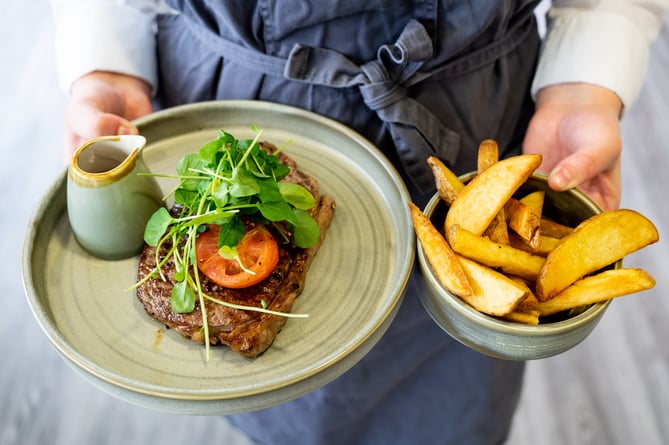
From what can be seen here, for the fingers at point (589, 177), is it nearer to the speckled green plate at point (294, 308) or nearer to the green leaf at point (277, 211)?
the speckled green plate at point (294, 308)

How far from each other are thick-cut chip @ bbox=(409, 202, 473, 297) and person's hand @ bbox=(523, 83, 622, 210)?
1.50 feet

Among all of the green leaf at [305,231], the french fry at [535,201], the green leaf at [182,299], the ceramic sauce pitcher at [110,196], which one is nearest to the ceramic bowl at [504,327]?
the french fry at [535,201]

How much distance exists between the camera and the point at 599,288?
0.98 metres

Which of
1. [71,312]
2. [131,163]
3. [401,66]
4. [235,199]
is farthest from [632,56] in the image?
[71,312]

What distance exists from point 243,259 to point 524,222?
54cm

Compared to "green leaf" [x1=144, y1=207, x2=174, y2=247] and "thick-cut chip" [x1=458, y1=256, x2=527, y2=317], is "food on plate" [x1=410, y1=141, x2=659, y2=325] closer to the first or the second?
"thick-cut chip" [x1=458, y1=256, x2=527, y2=317]

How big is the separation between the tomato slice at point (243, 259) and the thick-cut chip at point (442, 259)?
0.30 m

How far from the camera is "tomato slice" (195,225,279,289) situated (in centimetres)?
112

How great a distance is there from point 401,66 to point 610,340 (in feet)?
5.94

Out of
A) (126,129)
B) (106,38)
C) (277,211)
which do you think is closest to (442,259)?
(277,211)

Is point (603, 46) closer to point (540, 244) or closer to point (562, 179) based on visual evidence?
point (562, 179)

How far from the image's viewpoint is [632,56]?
4.71 ft

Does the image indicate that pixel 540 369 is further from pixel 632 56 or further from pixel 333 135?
pixel 333 135

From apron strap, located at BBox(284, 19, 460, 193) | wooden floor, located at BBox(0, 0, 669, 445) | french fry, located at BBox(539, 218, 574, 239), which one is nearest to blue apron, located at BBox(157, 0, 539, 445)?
apron strap, located at BBox(284, 19, 460, 193)
